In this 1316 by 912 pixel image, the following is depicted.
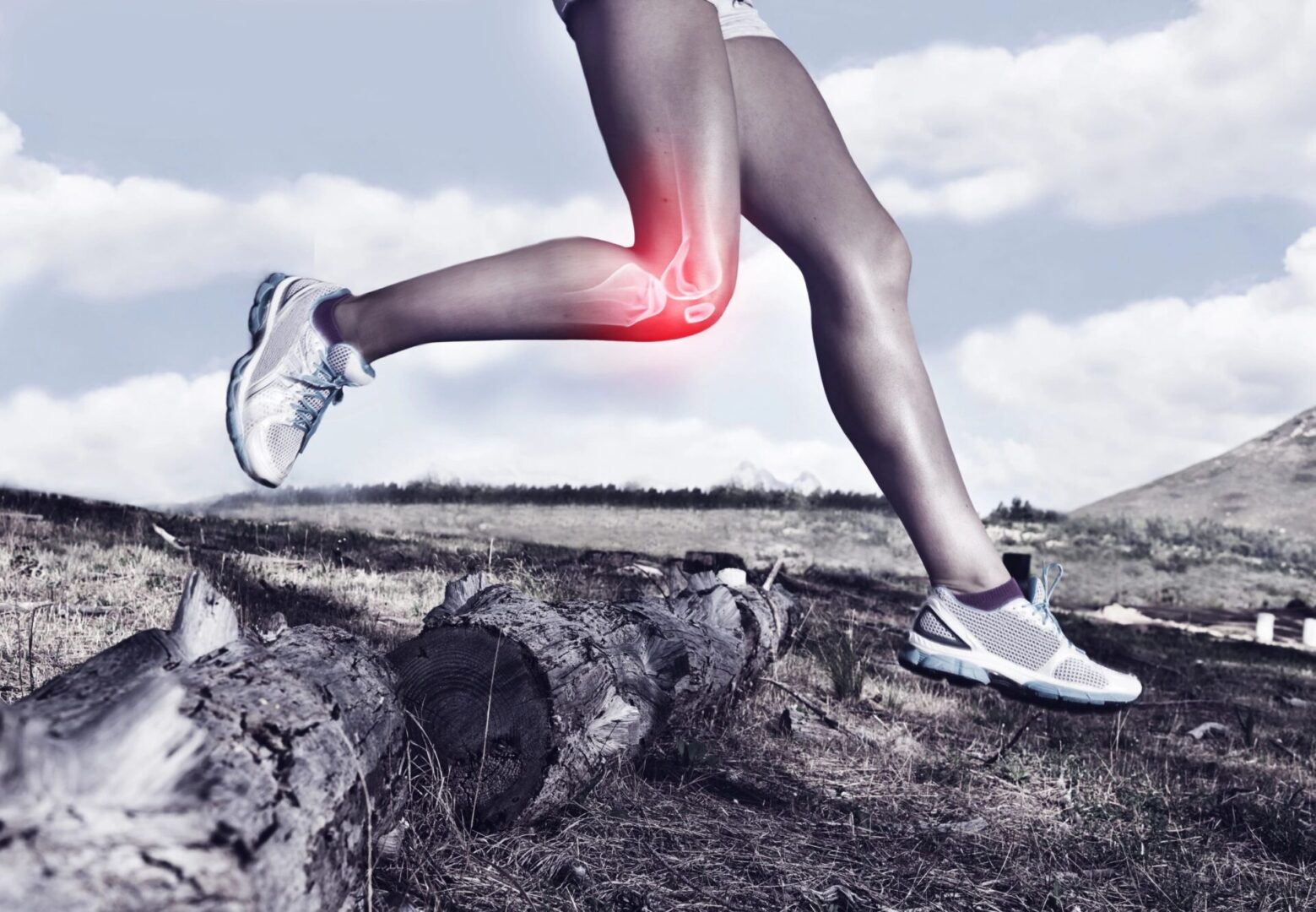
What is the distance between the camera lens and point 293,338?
285cm

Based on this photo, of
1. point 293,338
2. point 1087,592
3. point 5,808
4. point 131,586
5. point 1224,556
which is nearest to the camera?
point 5,808

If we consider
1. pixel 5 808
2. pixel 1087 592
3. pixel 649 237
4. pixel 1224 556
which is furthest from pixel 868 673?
pixel 1224 556

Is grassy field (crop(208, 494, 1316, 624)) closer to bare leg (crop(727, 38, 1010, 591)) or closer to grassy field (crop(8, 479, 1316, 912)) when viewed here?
grassy field (crop(8, 479, 1316, 912))

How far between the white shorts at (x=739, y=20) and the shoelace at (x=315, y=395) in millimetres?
1368

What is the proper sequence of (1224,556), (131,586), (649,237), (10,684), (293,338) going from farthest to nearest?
(1224,556)
(131,586)
(10,684)
(293,338)
(649,237)

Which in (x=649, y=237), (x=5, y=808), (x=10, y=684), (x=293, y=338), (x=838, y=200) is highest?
(x=838, y=200)

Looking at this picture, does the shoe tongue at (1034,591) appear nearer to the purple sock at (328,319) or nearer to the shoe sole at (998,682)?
the shoe sole at (998,682)

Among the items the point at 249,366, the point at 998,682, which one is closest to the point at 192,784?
the point at 249,366

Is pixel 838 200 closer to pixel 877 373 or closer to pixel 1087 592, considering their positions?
pixel 877 373

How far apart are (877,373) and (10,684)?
2.68 m

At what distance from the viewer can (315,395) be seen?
2.89 meters

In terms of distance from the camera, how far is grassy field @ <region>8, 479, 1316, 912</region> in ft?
8.20

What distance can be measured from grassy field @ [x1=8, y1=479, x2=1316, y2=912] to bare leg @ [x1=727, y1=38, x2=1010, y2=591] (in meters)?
0.87

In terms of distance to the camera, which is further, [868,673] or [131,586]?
[868,673]
